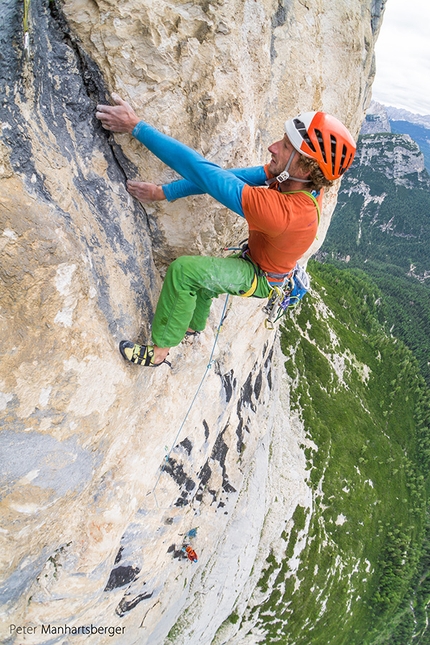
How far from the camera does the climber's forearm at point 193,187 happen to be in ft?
20.5

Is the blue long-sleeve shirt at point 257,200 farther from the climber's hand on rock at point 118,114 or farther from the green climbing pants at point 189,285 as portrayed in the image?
the green climbing pants at point 189,285

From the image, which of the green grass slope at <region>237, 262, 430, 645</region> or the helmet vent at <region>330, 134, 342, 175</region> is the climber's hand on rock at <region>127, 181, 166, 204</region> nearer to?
the helmet vent at <region>330, 134, 342, 175</region>

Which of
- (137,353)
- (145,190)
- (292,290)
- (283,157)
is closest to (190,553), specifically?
(137,353)

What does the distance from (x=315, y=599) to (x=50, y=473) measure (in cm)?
3546

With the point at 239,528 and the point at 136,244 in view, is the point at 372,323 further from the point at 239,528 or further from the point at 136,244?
the point at 136,244

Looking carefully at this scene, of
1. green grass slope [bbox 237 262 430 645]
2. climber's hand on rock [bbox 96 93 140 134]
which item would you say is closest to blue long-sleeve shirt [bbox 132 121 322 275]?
climber's hand on rock [bbox 96 93 140 134]

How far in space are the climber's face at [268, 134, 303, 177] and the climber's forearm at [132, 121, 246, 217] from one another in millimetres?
619

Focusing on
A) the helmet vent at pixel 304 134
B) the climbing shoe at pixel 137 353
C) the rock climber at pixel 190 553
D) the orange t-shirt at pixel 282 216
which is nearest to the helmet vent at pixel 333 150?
the helmet vent at pixel 304 134

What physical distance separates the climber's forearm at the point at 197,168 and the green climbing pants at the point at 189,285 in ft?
3.57

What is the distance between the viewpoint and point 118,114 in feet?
18.8

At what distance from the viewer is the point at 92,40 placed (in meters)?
5.38

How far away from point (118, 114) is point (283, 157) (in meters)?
2.63

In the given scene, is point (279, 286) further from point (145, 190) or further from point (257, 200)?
point (145, 190)

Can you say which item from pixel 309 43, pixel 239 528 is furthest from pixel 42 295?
pixel 239 528
